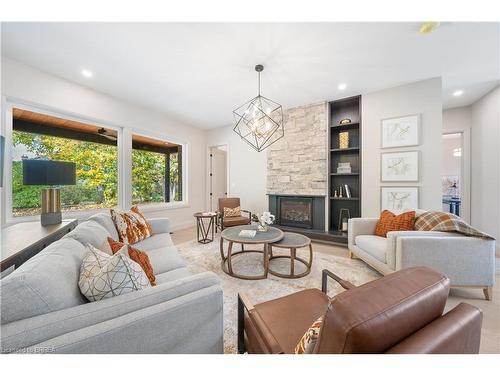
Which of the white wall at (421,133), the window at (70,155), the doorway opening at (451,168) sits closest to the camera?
the window at (70,155)

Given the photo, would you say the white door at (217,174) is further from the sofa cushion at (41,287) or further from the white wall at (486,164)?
the white wall at (486,164)

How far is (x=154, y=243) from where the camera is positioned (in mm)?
2211

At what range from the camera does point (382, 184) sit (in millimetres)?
3389

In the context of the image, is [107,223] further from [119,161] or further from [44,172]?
[119,161]

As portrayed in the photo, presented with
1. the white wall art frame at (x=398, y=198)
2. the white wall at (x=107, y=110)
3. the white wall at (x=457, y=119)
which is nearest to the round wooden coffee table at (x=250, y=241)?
the white wall art frame at (x=398, y=198)

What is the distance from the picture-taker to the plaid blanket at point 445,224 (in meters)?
1.88

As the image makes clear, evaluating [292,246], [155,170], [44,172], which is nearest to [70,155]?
[44,172]

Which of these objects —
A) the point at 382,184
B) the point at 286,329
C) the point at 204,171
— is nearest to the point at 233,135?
the point at 204,171

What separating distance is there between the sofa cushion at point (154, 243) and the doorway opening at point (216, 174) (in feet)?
10.7

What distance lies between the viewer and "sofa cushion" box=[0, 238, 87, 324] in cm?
66

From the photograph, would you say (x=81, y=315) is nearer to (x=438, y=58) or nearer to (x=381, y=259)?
(x=381, y=259)

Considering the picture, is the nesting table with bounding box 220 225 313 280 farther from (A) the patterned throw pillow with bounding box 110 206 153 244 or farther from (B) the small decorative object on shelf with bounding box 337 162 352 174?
(B) the small decorative object on shelf with bounding box 337 162 352 174
